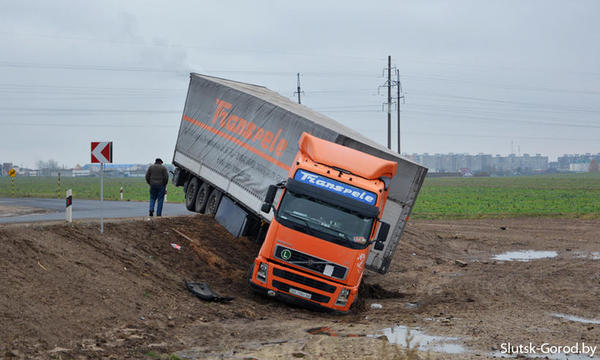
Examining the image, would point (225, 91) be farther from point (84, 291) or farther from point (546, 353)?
point (546, 353)

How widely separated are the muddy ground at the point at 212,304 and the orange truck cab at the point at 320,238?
50 cm

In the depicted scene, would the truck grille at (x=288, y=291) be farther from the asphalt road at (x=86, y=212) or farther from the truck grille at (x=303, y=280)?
the asphalt road at (x=86, y=212)

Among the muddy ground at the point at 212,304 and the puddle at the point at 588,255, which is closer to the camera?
the muddy ground at the point at 212,304

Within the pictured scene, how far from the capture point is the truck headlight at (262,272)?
1316cm

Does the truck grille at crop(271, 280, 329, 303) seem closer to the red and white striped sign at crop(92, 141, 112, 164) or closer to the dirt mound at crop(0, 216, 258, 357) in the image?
the dirt mound at crop(0, 216, 258, 357)

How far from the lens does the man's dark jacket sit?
19875mm

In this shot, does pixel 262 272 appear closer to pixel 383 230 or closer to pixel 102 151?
pixel 383 230

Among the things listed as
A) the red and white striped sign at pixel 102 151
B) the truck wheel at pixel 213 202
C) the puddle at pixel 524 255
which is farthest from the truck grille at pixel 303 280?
the puddle at pixel 524 255

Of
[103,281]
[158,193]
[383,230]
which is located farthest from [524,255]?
[103,281]

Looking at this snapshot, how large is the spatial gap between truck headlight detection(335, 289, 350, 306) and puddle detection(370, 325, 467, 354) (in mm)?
1809

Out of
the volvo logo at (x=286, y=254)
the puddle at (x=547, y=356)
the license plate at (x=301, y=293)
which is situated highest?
the volvo logo at (x=286, y=254)

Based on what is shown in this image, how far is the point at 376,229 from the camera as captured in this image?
1336cm

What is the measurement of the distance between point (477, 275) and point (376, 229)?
6.55 meters

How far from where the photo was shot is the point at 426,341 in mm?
10047
